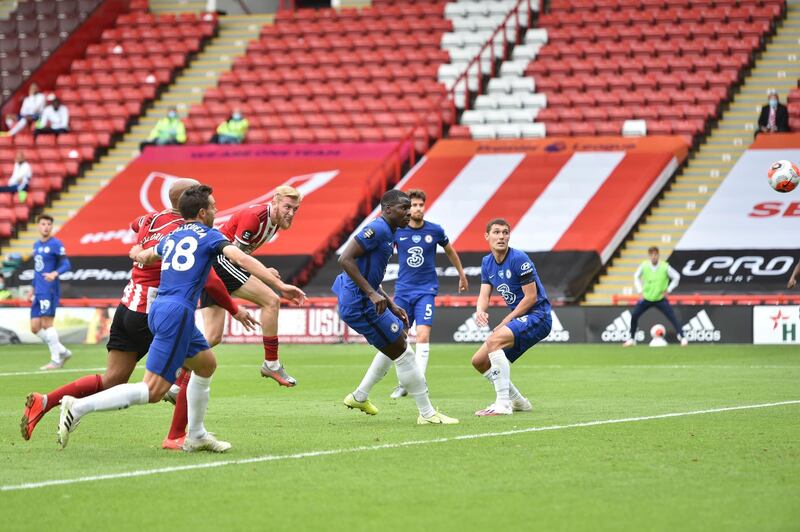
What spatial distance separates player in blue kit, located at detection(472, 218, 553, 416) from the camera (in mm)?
13227

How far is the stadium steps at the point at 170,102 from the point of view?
118ft

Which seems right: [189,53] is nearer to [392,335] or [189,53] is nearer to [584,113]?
[584,113]

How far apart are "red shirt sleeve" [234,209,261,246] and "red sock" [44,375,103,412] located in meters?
3.35

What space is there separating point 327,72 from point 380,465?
96.4 feet

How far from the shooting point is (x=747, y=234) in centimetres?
2895

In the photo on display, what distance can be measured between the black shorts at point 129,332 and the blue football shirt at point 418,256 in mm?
6746

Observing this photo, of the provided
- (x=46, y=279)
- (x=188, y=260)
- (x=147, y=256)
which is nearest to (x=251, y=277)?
(x=147, y=256)

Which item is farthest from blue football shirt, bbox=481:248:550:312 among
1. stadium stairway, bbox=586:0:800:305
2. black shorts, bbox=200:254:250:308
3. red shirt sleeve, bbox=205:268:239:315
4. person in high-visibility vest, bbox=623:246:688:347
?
stadium stairway, bbox=586:0:800:305

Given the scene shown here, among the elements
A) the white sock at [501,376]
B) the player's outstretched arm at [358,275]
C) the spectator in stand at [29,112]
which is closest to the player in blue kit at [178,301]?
the player's outstretched arm at [358,275]

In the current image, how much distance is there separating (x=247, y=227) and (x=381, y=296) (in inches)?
106

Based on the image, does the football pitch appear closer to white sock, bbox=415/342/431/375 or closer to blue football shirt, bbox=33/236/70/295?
white sock, bbox=415/342/431/375

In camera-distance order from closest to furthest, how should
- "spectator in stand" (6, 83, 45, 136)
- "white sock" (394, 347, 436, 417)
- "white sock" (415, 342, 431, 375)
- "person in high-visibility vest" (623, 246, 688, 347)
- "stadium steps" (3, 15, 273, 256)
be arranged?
1. "white sock" (394, 347, 436, 417)
2. "white sock" (415, 342, 431, 375)
3. "person in high-visibility vest" (623, 246, 688, 347)
4. "stadium steps" (3, 15, 273, 256)
5. "spectator in stand" (6, 83, 45, 136)

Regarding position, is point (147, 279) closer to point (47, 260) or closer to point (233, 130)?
point (47, 260)

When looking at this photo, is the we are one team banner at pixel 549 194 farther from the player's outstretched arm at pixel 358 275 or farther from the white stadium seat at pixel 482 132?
the player's outstretched arm at pixel 358 275
